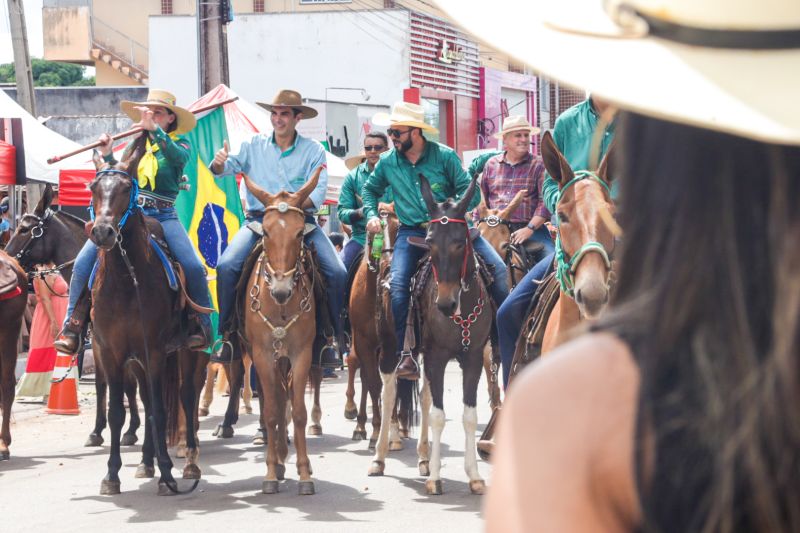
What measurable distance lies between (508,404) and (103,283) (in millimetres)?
8944

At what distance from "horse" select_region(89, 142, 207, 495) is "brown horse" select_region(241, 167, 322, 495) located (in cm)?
73

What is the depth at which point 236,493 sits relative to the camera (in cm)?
990

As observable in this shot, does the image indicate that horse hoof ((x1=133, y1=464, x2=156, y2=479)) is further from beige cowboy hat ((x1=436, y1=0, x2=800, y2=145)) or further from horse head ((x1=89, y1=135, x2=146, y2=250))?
beige cowboy hat ((x1=436, y1=0, x2=800, y2=145))

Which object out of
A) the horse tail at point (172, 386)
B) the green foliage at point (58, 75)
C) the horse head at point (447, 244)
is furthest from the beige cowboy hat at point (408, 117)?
the green foliage at point (58, 75)

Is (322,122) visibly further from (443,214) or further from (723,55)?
(723,55)

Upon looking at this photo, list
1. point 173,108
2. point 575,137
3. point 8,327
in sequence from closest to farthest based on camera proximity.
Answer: point 575,137, point 173,108, point 8,327

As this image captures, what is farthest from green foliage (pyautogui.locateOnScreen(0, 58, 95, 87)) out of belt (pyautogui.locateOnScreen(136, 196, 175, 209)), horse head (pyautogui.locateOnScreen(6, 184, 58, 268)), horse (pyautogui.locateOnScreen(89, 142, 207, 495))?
horse (pyautogui.locateOnScreen(89, 142, 207, 495))

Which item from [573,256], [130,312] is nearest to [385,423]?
[130,312]

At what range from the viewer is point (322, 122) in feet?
115

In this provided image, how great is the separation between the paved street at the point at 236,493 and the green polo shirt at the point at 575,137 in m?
2.34

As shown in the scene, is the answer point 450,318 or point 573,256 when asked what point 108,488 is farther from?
point 573,256

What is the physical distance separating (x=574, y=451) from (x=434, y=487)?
8450mm

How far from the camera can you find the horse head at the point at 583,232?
6.21m

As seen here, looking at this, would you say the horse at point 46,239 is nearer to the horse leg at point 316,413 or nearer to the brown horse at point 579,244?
the horse leg at point 316,413
